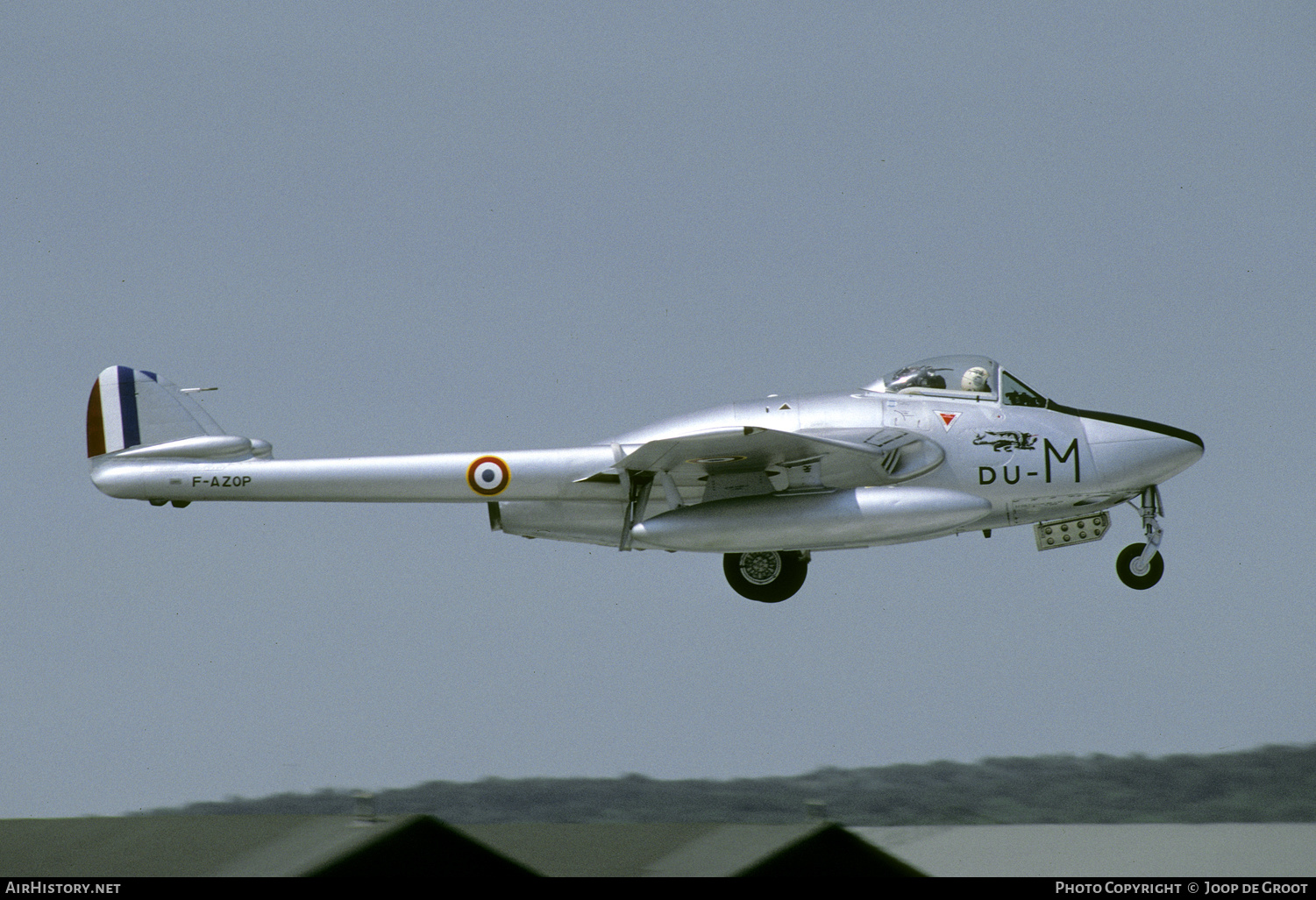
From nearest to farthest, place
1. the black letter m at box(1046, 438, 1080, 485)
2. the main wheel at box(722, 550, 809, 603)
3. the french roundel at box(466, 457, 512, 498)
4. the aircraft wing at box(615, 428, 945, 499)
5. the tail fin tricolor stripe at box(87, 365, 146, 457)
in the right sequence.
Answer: the aircraft wing at box(615, 428, 945, 499), the black letter m at box(1046, 438, 1080, 485), the french roundel at box(466, 457, 512, 498), the tail fin tricolor stripe at box(87, 365, 146, 457), the main wheel at box(722, 550, 809, 603)

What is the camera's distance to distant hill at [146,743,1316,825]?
A: 1655cm

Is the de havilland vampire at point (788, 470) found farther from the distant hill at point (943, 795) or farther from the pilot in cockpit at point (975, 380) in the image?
the distant hill at point (943, 795)

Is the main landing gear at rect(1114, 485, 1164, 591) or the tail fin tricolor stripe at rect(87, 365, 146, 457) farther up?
the tail fin tricolor stripe at rect(87, 365, 146, 457)

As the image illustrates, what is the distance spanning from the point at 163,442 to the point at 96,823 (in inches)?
261

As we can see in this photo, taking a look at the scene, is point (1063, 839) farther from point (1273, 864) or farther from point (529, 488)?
point (529, 488)

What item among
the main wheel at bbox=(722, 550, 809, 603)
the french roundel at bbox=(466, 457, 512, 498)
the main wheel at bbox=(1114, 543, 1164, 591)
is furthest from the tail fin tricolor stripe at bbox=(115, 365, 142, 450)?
the main wheel at bbox=(1114, 543, 1164, 591)

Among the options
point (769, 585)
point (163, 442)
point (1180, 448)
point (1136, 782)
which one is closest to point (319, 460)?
point (163, 442)

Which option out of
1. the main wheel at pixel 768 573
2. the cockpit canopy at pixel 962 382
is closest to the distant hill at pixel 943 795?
the main wheel at pixel 768 573

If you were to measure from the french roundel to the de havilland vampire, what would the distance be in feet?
0.05

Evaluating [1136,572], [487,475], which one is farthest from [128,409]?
[1136,572]

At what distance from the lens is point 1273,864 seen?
1144 centimetres

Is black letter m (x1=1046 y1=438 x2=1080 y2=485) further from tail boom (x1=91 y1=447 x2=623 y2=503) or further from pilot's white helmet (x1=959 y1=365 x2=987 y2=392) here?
tail boom (x1=91 y1=447 x2=623 y2=503)

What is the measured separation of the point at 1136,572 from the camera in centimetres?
1593

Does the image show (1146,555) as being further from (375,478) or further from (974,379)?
(375,478)
